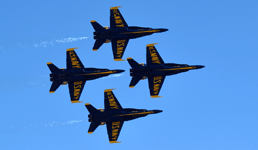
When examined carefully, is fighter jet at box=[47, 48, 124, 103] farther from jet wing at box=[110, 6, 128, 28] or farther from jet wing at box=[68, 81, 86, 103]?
jet wing at box=[110, 6, 128, 28]

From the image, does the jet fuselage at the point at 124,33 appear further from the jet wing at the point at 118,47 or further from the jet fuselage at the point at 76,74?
the jet fuselage at the point at 76,74

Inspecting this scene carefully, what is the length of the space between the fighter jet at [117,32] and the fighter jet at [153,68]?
14.4ft

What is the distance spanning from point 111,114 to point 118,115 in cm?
163

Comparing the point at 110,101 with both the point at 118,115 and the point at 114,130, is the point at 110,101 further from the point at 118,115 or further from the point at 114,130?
the point at 114,130

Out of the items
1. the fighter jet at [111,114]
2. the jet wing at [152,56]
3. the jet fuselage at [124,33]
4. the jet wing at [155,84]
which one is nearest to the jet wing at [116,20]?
the jet fuselage at [124,33]

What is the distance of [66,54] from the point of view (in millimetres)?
162375

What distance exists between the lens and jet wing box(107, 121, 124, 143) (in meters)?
160

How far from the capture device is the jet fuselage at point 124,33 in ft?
538

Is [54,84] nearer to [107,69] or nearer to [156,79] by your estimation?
[107,69]

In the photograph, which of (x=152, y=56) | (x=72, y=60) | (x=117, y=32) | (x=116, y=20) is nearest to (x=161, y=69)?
(x=152, y=56)

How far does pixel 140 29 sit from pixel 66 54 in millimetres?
18651

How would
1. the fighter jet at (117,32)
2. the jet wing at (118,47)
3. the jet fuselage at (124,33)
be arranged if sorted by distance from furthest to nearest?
1. the jet wing at (118,47)
2. the fighter jet at (117,32)
3. the jet fuselage at (124,33)

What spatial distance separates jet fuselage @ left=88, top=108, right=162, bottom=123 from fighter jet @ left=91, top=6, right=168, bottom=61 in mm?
13440

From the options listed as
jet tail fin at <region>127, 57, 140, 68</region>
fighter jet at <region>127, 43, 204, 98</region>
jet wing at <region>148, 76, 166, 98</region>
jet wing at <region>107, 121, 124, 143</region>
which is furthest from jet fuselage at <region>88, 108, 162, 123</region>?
jet tail fin at <region>127, 57, 140, 68</region>
